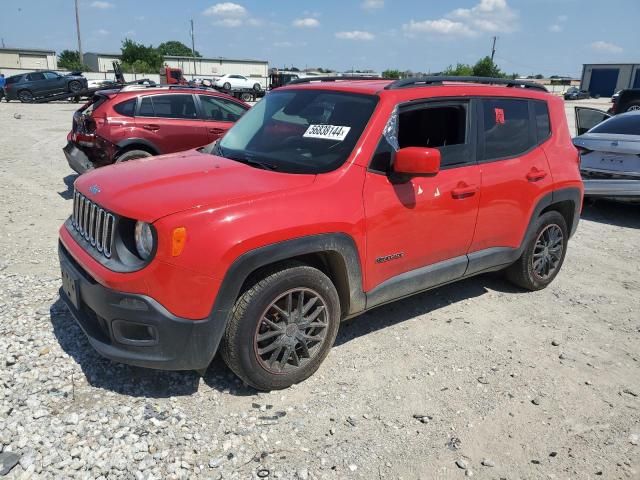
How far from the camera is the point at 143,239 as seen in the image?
2701 mm

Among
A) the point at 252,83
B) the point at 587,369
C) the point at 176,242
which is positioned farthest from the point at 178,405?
the point at 252,83

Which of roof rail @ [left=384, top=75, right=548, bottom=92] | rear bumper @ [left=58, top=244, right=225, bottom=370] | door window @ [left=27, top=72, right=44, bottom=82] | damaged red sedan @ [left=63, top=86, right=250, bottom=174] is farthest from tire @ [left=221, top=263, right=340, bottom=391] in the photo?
door window @ [left=27, top=72, right=44, bottom=82]

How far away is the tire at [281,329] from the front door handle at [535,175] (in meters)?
2.16

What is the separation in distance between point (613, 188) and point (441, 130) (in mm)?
4501

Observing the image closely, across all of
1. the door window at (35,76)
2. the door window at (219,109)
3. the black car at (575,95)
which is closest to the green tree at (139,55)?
the door window at (35,76)

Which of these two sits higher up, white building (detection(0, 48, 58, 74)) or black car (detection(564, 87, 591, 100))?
white building (detection(0, 48, 58, 74))

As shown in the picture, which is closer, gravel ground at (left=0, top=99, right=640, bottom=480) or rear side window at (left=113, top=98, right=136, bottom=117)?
gravel ground at (left=0, top=99, right=640, bottom=480)

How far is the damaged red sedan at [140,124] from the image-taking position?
24.8 ft

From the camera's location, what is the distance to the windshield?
3316 millimetres

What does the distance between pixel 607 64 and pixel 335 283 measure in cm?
8011

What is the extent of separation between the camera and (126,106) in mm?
7754

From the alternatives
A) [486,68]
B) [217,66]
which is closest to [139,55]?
[217,66]

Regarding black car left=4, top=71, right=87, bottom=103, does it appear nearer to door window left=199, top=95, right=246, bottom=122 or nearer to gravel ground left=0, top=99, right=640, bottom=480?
door window left=199, top=95, right=246, bottom=122

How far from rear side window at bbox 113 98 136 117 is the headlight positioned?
5673 millimetres
